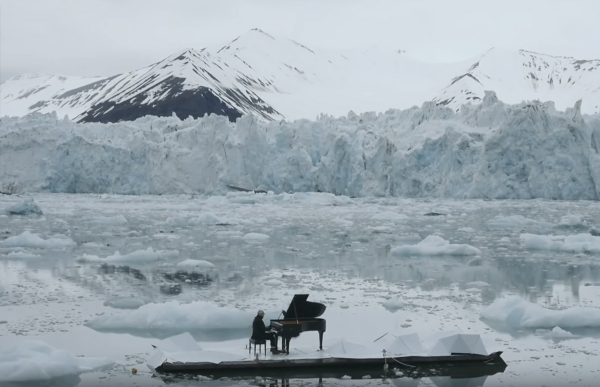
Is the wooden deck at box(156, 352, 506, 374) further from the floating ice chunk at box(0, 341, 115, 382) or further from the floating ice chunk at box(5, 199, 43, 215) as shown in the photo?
the floating ice chunk at box(5, 199, 43, 215)

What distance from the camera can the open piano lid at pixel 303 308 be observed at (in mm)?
6777

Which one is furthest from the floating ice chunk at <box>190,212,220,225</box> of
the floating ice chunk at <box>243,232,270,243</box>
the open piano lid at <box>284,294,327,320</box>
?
the open piano lid at <box>284,294,327,320</box>

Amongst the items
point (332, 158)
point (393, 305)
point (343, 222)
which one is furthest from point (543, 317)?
point (332, 158)

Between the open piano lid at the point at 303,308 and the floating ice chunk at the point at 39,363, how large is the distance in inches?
69.3

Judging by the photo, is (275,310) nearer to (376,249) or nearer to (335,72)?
(376,249)

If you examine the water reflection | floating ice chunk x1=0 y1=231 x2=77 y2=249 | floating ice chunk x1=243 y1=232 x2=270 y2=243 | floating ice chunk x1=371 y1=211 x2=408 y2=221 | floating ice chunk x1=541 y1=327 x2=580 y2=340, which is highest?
floating ice chunk x1=371 y1=211 x2=408 y2=221

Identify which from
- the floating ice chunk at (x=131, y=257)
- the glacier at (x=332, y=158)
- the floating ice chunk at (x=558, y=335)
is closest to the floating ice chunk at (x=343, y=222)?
the floating ice chunk at (x=131, y=257)

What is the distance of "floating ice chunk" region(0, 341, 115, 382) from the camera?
18.6ft

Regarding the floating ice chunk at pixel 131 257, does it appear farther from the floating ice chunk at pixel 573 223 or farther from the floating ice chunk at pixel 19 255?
the floating ice chunk at pixel 573 223

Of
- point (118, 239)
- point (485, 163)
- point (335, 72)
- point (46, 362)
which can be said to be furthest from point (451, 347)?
point (335, 72)

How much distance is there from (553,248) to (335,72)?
123 metres

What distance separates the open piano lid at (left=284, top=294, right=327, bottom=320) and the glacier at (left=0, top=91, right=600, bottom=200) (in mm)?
24163

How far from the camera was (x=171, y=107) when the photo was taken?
3541 inches

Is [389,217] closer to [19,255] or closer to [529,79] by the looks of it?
[19,255]
